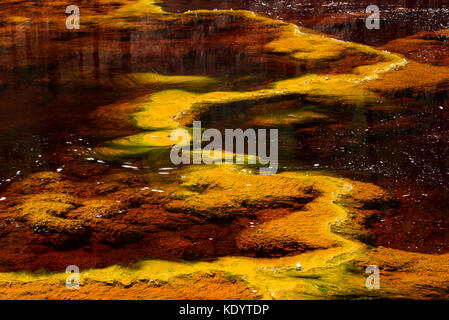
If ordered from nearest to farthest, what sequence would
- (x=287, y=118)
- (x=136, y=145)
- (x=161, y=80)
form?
(x=136, y=145), (x=287, y=118), (x=161, y=80)

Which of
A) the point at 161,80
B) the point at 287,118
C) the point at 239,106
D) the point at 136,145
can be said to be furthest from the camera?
the point at 161,80

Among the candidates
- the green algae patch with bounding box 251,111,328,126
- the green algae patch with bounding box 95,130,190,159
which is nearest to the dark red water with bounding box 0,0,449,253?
the green algae patch with bounding box 251,111,328,126

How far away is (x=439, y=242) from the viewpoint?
3.74 meters

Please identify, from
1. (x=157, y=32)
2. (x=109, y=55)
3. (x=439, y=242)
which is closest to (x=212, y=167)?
(x=439, y=242)

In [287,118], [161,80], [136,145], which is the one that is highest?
[161,80]

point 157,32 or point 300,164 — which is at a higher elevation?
point 157,32

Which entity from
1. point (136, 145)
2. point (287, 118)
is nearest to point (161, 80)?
point (287, 118)

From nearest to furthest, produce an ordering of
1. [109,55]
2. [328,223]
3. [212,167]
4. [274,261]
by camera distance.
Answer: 1. [274,261]
2. [328,223]
3. [212,167]
4. [109,55]

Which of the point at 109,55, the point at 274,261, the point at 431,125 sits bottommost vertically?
the point at 274,261

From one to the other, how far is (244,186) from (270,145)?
3.75ft

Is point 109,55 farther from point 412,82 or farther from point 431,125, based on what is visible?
point 431,125

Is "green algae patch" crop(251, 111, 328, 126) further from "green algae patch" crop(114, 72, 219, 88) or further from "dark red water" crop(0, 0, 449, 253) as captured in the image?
"green algae patch" crop(114, 72, 219, 88)

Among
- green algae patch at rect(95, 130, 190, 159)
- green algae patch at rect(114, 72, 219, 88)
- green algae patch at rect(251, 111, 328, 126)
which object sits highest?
green algae patch at rect(114, 72, 219, 88)

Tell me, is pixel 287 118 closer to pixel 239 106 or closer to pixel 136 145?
pixel 239 106
